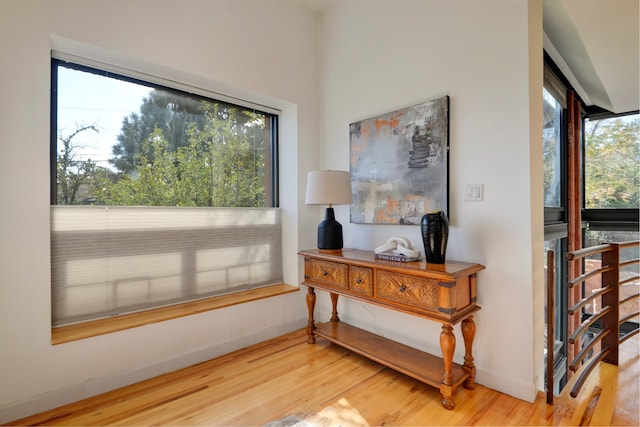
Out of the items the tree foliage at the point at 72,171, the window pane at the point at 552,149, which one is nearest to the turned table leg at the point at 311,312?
the tree foliage at the point at 72,171

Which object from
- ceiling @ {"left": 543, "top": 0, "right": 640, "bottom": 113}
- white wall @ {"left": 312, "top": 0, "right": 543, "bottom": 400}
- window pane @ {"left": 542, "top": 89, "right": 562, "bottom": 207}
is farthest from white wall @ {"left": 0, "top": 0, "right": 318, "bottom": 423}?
window pane @ {"left": 542, "top": 89, "right": 562, "bottom": 207}

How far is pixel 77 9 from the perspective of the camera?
177cm

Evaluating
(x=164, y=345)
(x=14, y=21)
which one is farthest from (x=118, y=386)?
(x=14, y=21)

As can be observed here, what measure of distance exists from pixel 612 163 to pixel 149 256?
4708 millimetres

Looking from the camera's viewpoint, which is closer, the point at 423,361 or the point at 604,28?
the point at 423,361

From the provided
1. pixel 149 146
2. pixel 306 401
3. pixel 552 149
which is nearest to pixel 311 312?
pixel 306 401

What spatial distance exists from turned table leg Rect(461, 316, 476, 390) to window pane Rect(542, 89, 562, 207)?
1594 mm

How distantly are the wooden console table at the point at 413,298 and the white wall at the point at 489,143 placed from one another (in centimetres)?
15

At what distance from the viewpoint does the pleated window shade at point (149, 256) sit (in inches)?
74.0

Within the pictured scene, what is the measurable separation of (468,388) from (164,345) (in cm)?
200

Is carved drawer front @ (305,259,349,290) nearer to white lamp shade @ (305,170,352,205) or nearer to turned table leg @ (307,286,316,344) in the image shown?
turned table leg @ (307,286,316,344)

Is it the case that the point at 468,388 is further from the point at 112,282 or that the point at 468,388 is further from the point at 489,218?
the point at 112,282

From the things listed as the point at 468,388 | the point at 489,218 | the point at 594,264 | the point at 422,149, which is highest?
the point at 422,149

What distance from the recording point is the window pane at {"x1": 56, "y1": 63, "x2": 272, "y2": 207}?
194 cm
